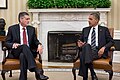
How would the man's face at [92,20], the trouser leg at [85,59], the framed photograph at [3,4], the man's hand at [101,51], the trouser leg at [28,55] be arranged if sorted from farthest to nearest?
the framed photograph at [3,4] < the man's face at [92,20] < the man's hand at [101,51] < the trouser leg at [85,59] < the trouser leg at [28,55]

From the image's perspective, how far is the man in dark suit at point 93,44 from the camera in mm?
4105

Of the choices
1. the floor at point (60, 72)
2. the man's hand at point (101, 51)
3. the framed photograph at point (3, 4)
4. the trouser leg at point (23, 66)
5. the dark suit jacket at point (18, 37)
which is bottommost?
the floor at point (60, 72)

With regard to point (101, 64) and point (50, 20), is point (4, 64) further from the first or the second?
point (50, 20)

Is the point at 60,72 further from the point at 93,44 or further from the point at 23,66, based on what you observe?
the point at 23,66

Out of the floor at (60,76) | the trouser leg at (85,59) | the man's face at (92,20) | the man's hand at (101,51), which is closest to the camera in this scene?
the trouser leg at (85,59)

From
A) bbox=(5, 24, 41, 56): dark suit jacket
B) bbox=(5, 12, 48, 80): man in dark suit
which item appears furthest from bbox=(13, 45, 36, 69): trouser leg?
bbox=(5, 24, 41, 56): dark suit jacket

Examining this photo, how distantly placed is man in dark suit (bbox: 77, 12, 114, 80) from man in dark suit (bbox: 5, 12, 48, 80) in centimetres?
63

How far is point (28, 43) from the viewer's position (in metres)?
4.30

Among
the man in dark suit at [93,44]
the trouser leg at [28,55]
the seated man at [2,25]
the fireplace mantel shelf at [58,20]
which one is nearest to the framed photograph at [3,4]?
the fireplace mantel shelf at [58,20]

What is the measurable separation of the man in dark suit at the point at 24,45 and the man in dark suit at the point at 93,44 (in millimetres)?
631

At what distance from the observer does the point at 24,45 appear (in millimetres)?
4051

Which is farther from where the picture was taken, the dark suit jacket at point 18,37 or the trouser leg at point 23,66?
the dark suit jacket at point 18,37

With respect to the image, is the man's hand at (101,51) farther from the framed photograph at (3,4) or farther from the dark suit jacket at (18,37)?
the framed photograph at (3,4)

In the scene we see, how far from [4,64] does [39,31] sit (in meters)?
2.40
